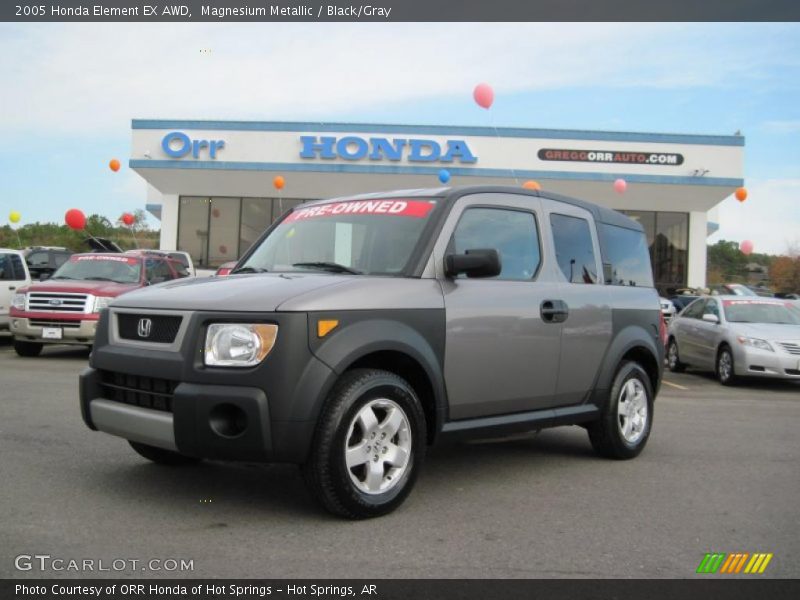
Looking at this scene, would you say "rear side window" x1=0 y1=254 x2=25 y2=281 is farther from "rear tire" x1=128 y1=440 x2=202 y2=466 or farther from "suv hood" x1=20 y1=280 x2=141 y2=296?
"rear tire" x1=128 y1=440 x2=202 y2=466

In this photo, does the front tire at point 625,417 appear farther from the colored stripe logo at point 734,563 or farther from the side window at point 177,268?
the side window at point 177,268

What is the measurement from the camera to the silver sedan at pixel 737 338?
37.7ft

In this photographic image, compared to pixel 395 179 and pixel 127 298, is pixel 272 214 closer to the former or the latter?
pixel 395 179

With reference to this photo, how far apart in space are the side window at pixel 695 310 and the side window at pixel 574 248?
8.65 meters

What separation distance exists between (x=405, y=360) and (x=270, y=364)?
0.88 metres

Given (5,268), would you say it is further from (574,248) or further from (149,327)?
(574,248)

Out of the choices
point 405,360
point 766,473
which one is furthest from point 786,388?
point 405,360

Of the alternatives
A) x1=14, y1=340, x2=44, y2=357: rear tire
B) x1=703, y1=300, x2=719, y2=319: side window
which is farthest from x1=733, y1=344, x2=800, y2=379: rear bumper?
x1=14, y1=340, x2=44, y2=357: rear tire

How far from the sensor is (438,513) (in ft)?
14.2

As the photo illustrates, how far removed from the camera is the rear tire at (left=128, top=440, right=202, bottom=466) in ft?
16.1

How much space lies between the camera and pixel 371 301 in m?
4.16

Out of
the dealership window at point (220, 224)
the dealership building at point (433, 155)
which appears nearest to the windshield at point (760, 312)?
the dealership building at point (433, 155)

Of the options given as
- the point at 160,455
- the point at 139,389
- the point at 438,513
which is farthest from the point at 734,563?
the point at 160,455

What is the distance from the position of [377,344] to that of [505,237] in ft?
5.14
